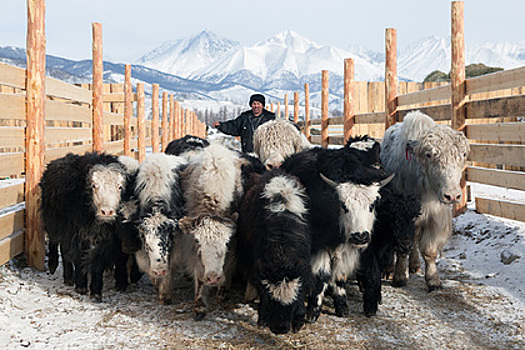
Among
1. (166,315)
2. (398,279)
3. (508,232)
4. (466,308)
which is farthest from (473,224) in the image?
(166,315)

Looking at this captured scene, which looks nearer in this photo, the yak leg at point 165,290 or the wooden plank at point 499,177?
the yak leg at point 165,290

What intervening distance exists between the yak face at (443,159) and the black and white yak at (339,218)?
26.6 inches

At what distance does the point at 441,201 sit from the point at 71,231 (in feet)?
12.9

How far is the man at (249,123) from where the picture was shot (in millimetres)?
8875

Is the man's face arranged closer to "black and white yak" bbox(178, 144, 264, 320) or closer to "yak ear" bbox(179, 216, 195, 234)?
"black and white yak" bbox(178, 144, 264, 320)

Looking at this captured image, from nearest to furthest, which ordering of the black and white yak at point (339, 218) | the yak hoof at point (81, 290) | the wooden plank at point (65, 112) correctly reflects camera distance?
the black and white yak at point (339, 218) → the yak hoof at point (81, 290) → the wooden plank at point (65, 112)

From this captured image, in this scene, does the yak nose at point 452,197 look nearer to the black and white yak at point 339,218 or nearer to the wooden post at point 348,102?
the black and white yak at point 339,218

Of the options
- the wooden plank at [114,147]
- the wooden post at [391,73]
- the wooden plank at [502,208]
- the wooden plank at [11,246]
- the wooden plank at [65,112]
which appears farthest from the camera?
the wooden plank at [114,147]

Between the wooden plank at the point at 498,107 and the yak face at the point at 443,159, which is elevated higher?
the wooden plank at the point at 498,107

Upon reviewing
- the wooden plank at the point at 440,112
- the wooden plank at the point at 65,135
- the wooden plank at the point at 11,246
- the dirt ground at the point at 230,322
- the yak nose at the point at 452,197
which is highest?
the wooden plank at the point at 440,112

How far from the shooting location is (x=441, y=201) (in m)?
5.06

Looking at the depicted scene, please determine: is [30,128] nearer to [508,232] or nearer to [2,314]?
[2,314]

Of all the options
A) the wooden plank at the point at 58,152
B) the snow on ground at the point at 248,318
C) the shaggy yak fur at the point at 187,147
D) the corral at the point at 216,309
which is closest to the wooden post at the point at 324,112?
the corral at the point at 216,309

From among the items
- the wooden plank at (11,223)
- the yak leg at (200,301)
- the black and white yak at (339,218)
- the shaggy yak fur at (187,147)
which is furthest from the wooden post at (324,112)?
the yak leg at (200,301)
